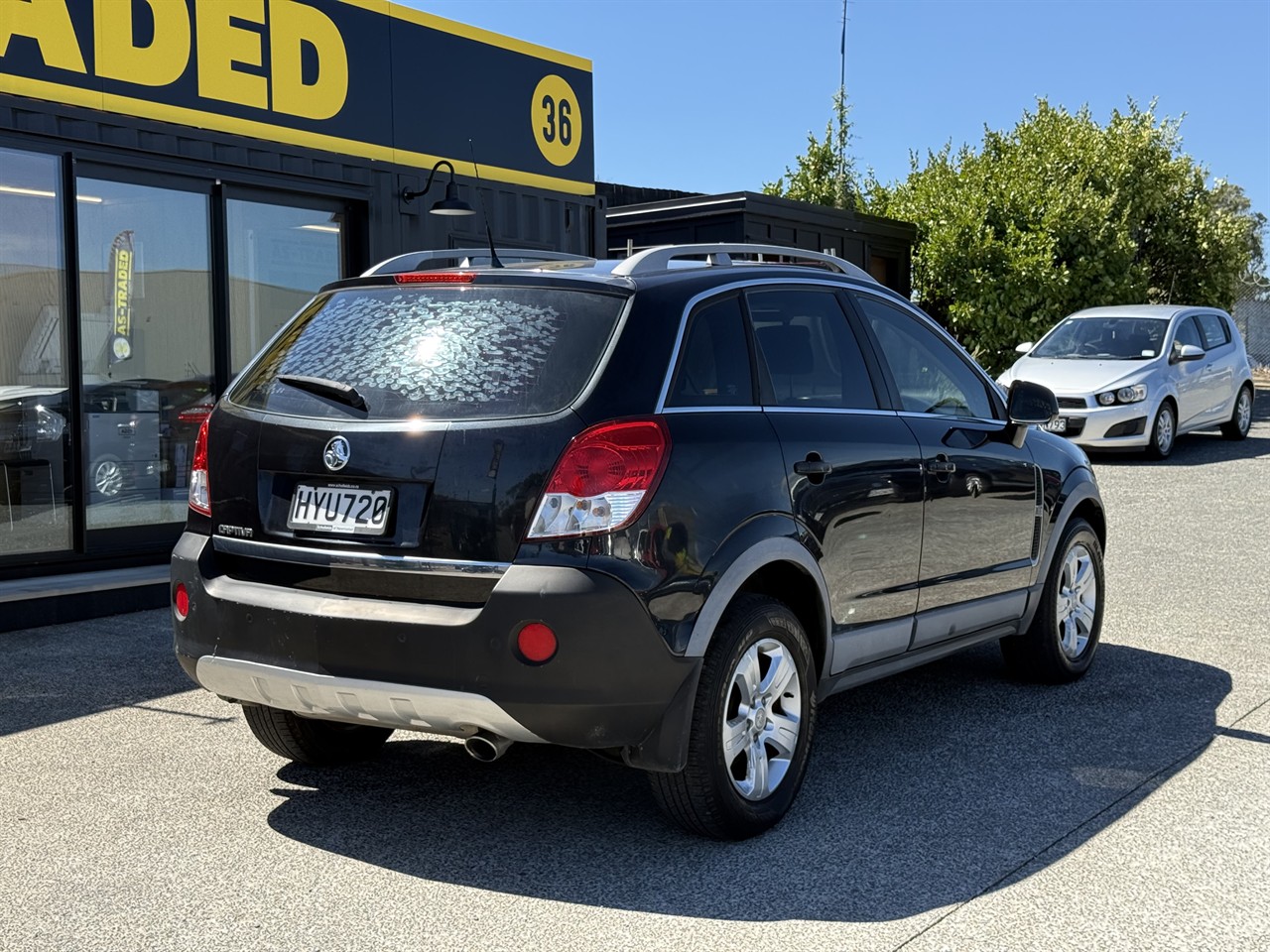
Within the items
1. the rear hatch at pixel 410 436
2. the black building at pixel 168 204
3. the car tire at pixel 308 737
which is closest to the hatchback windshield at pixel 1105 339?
the black building at pixel 168 204

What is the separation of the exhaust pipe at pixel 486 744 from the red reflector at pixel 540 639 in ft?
1.03

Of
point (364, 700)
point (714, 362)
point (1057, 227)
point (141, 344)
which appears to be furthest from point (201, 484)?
point (1057, 227)

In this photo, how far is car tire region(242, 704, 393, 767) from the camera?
4758 mm

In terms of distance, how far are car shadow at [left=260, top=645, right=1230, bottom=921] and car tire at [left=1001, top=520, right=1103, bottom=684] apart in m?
0.18

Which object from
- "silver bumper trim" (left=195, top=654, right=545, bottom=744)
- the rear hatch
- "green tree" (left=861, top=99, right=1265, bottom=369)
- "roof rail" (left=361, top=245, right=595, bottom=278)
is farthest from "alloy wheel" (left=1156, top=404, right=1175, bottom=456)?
"silver bumper trim" (left=195, top=654, right=545, bottom=744)

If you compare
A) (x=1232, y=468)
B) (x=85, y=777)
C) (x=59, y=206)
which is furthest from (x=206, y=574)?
(x=1232, y=468)

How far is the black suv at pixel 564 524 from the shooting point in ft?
12.5

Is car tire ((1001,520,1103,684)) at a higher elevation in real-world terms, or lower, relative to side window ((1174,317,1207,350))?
lower

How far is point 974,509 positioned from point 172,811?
309cm

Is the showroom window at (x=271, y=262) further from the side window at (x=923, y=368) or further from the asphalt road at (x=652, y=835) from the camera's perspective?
the side window at (x=923, y=368)

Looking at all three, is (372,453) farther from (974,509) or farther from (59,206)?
(59,206)

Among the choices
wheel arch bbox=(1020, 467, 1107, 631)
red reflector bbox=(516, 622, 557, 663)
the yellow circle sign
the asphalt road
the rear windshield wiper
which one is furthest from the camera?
the yellow circle sign

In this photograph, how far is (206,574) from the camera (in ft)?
14.0

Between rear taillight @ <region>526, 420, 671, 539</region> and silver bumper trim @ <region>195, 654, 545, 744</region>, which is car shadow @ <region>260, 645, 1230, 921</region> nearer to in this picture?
silver bumper trim @ <region>195, 654, 545, 744</region>
